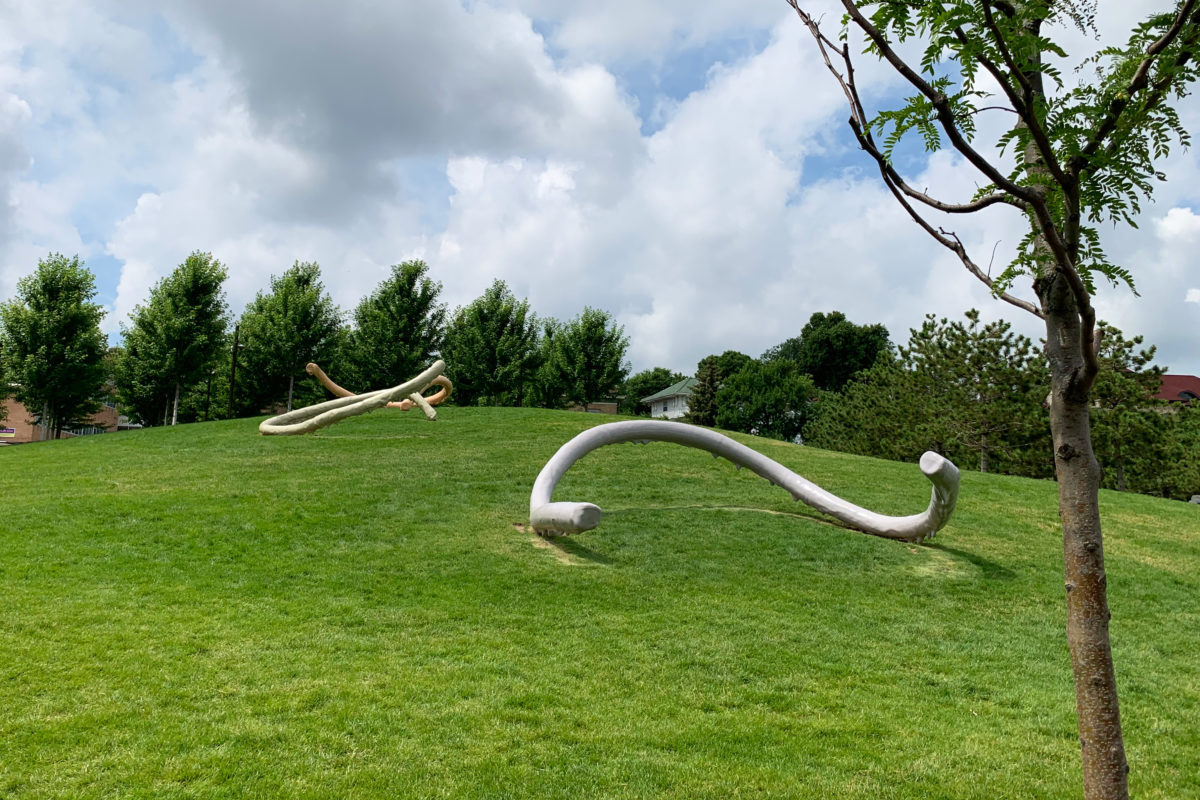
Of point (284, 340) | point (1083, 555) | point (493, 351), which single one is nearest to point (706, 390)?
point (493, 351)

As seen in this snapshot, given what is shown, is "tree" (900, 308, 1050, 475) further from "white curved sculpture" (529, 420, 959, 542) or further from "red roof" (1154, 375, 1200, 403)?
"red roof" (1154, 375, 1200, 403)

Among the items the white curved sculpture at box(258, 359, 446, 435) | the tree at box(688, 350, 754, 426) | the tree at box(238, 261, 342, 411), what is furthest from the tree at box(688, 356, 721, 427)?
the white curved sculpture at box(258, 359, 446, 435)

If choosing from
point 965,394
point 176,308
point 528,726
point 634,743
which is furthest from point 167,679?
point 176,308

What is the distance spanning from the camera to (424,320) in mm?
39188

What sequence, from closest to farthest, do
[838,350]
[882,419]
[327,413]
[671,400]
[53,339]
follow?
1. [327,413]
2. [53,339]
3. [882,419]
4. [838,350]
5. [671,400]

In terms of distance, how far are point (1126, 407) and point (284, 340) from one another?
33.2 m

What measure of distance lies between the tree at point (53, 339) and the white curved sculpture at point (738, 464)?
25.8m

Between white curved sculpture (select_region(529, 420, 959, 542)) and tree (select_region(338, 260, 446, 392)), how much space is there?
27.3 meters

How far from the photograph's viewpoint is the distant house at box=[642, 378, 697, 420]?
70.8m

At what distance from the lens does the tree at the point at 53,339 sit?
2800 cm

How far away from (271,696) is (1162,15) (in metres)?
6.09

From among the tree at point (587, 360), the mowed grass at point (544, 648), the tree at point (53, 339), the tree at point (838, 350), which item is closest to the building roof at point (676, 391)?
the tree at point (838, 350)

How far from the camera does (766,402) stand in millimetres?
51156

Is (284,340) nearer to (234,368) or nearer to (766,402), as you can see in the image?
(234,368)
